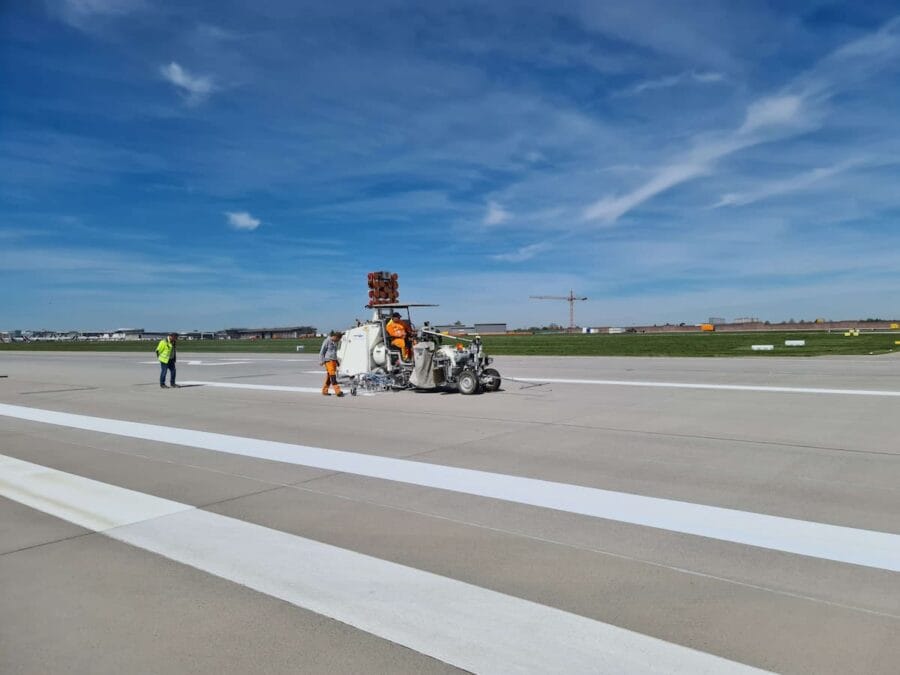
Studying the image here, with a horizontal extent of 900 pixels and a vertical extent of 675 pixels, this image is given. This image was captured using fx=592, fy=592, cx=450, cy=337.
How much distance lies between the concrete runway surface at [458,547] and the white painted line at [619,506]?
34 mm

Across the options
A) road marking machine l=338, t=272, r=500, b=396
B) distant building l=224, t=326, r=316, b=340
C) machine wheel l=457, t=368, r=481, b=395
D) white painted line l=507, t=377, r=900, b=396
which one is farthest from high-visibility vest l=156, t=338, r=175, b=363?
distant building l=224, t=326, r=316, b=340

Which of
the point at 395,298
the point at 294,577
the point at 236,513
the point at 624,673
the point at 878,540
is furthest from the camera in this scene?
the point at 395,298

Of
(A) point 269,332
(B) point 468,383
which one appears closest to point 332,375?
(B) point 468,383

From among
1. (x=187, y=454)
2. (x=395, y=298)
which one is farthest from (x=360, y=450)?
(x=395, y=298)

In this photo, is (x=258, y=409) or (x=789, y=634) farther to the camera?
(x=258, y=409)

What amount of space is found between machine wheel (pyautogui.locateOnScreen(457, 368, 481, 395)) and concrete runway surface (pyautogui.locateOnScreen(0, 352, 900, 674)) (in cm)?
400

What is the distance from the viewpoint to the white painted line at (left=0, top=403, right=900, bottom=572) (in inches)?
176

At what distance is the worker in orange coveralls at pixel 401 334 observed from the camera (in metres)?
15.2

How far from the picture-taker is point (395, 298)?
53.5ft

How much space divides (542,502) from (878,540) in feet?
8.74

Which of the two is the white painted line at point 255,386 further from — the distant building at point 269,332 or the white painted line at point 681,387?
the distant building at point 269,332

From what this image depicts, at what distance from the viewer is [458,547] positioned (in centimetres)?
459

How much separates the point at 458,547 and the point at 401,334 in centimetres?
1084

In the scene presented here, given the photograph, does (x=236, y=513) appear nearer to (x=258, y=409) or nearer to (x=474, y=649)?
(x=474, y=649)
